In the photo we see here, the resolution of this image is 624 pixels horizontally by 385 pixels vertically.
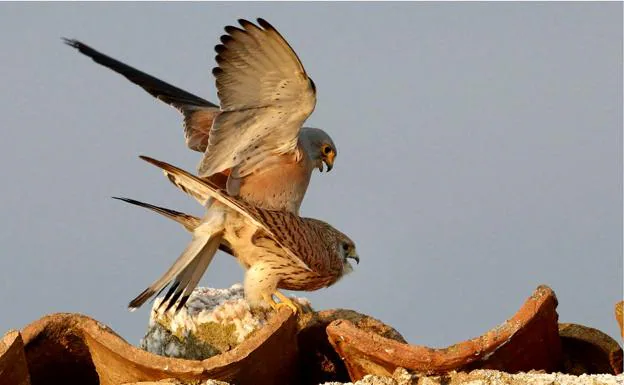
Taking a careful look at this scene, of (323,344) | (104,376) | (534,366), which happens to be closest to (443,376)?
(534,366)

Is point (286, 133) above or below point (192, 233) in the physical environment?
above

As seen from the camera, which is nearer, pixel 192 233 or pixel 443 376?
pixel 443 376

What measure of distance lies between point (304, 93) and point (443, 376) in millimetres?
2252

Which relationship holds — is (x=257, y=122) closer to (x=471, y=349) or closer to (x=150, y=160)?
(x=150, y=160)

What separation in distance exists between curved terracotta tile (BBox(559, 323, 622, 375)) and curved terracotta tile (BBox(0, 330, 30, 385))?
1.95 meters

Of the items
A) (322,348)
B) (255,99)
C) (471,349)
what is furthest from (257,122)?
(471,349)

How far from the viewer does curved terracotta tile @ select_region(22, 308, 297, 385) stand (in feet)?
10.7

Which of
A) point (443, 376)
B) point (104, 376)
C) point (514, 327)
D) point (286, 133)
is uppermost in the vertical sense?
point (286, 133)

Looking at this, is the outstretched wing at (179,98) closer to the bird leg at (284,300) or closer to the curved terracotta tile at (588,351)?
the bird leg at (284,300)

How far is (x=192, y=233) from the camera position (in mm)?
5566

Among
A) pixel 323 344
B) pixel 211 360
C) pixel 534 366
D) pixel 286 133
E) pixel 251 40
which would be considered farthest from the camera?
pixel 286 133

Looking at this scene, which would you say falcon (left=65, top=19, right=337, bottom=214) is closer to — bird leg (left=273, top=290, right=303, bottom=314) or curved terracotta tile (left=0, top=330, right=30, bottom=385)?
bird leg (left=273, top=290, right=303, bottom=314)

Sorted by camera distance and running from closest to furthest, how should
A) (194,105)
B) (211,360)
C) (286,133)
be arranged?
(211,360) → (286,133) → (194,105)

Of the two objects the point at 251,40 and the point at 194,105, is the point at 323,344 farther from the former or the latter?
the point at 194,105
